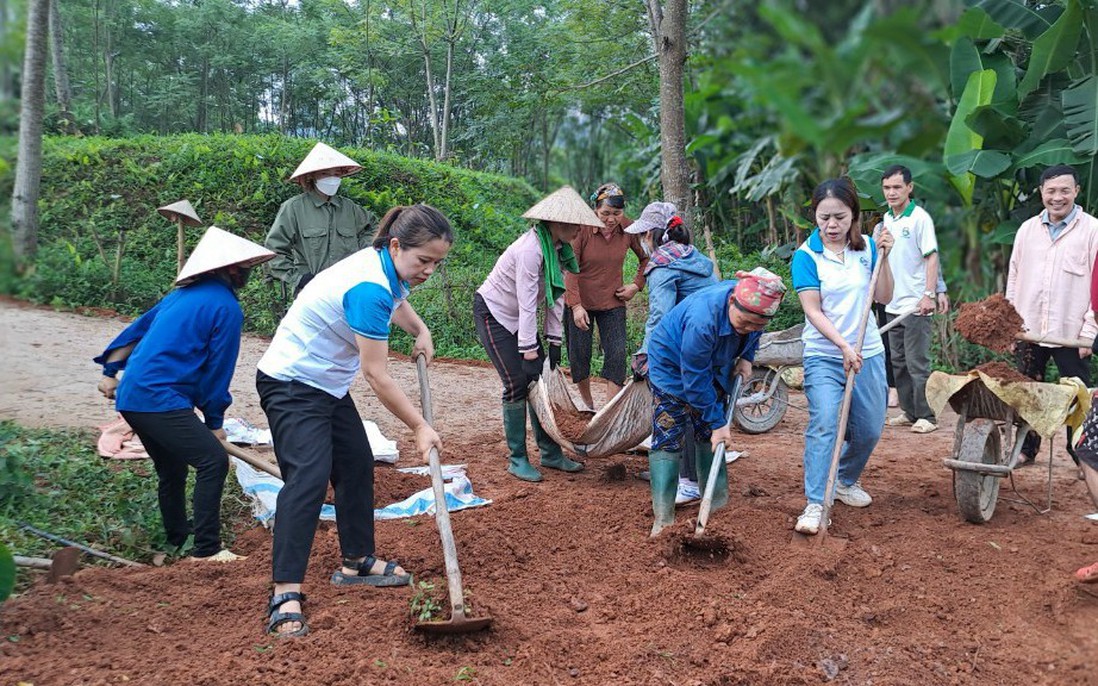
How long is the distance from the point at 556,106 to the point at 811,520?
10772 millimetres

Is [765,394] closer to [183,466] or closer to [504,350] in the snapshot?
[504,350]

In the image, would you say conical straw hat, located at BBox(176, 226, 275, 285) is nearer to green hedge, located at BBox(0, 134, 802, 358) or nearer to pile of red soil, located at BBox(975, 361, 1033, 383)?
pile of red soil, located at BBox(975, 361, 1033, 383)

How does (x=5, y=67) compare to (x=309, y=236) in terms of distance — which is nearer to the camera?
(x=5, y=67)

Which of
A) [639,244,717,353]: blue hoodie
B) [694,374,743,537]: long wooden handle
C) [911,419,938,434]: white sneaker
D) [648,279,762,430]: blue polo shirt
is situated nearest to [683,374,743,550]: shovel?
[694,374,743,537]: long wooden handle

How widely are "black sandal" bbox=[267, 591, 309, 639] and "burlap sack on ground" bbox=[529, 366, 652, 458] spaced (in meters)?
2.14

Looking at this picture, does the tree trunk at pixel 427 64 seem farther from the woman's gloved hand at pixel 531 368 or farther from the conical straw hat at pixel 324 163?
the woman's gloved hand at pixel 531 368

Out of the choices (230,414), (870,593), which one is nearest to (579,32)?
(230,414)

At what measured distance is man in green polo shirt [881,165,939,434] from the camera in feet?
5.33

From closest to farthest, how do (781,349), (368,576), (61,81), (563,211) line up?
1. (368,576)
2. (563,211)
3. (781,349)
4. (61,81)

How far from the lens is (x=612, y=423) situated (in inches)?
194

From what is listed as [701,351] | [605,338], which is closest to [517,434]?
[605,338]

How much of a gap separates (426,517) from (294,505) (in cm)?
135

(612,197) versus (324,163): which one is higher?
(324,163)

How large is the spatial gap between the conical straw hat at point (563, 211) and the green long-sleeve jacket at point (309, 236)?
1.23 metres
